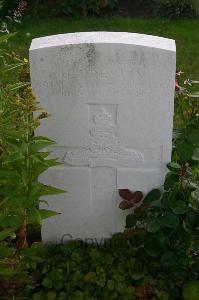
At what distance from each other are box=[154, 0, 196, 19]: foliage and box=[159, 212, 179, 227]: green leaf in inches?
192

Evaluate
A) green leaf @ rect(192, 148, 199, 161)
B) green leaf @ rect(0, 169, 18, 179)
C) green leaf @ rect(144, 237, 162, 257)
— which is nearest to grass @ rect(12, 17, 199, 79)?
green leaf @ rect(192, 148, 199, 161)

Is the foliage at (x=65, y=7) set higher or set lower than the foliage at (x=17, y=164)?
higher

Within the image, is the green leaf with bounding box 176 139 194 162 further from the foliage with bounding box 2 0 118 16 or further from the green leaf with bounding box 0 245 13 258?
the foliage with bounding box 2 0 118 16

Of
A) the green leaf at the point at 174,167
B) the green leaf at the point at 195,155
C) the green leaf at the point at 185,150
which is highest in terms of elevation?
the green leaf at the point at 185,150

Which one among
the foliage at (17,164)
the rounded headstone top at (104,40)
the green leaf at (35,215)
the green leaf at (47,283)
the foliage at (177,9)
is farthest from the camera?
the foliage at (177,9)

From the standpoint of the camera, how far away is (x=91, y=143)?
3.56 m

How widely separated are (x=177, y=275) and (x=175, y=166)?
0.64m

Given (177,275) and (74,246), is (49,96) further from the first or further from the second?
(177,275)

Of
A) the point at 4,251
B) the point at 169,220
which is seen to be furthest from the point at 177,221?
the point at 4,251

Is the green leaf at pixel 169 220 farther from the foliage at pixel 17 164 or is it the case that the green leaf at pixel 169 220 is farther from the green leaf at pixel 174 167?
the foliage at pixel 17 164

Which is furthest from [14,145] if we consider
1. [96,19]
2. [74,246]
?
[96,19]

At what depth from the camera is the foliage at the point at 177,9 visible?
7.86m

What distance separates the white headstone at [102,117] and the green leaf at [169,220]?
0.28 meters

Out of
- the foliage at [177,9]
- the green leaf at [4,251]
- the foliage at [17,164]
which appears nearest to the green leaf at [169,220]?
the foliage at [17,164]
